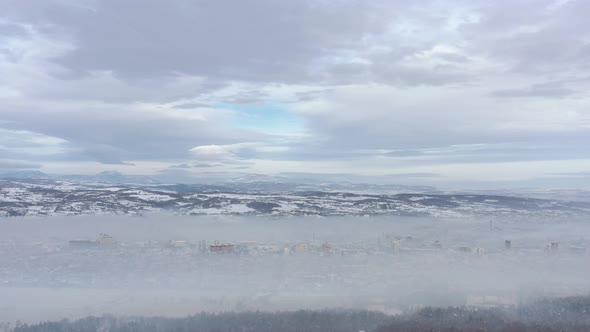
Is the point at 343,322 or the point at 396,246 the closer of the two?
the point at 343,322

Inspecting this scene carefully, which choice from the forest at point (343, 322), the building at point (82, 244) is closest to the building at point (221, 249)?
the building at point (82, 244)

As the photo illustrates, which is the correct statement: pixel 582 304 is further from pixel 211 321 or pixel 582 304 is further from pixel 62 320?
pixel 62 320

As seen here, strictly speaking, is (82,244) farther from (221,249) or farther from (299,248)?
(299,248)

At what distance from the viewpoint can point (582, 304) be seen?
2145cm

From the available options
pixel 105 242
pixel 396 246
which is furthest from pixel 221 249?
pixel 396 246

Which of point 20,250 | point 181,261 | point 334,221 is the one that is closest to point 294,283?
point 181,261

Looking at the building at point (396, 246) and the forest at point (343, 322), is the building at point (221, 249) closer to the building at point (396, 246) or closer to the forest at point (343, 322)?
the building at point (396, 246)

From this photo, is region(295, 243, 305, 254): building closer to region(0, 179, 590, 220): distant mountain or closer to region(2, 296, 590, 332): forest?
region(2, 296, 590, 332): forest

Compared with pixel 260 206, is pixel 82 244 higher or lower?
lower

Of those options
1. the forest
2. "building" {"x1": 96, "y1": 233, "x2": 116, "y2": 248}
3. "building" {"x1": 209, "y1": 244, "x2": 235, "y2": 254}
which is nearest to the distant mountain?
"building" {"x1": 96, "y1": 233, "x2": 116, "y2": 248}

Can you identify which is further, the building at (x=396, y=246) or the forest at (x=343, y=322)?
the building at (x=396, y=246)

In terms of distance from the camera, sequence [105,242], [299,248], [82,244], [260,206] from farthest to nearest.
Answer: [260,206] < [105,242] < [82,244] < [299,248]

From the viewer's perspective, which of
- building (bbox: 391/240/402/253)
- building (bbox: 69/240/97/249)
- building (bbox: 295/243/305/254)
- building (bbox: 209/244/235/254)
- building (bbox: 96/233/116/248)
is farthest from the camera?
building (bbox: 96/233/116/248)

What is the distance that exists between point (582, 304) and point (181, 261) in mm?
23453
